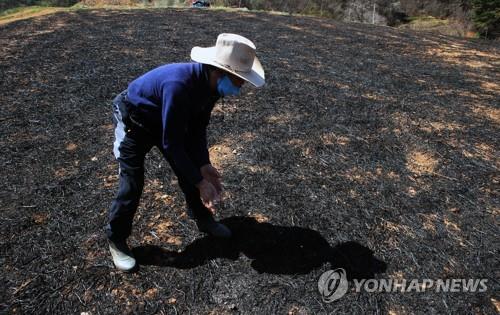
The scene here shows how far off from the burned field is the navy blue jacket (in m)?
→ 0.89

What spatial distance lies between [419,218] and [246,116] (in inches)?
101

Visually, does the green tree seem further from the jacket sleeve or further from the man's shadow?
the jacket sleeve

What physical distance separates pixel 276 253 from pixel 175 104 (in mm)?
1384

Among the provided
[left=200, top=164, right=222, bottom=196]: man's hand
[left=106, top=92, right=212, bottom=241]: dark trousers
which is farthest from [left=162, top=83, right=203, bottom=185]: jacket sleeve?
[left=200, top=164, right=222, bottom=196]: man's hand

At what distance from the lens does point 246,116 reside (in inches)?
207

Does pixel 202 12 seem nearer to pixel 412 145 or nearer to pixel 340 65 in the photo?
pixel 340 65

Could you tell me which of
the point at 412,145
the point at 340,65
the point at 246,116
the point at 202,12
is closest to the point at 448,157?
the point at 412,145

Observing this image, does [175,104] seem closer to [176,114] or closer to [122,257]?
[176,114]

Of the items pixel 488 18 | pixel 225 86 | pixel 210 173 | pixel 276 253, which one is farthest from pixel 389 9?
pixel 225 86

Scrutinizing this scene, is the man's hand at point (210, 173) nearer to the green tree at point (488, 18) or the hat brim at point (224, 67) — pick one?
the hat brim at point (224, 67)

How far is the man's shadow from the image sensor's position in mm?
2844

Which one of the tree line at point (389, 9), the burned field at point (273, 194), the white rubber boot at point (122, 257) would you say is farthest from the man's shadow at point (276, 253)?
the tree line at point (389, 9)

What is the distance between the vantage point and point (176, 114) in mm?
2189

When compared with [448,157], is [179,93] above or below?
above
